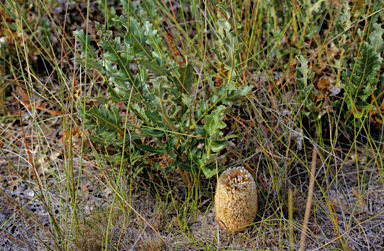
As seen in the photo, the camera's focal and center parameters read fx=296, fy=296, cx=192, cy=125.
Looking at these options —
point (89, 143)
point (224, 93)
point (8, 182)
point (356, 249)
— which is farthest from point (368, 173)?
point (8, 182)

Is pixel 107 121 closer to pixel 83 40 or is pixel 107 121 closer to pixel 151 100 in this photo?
pixel 151 100

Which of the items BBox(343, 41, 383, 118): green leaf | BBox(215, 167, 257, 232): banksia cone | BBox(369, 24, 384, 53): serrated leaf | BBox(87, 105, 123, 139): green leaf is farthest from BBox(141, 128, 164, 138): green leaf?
BBox(369, 24, 384, 53): serrated leaf

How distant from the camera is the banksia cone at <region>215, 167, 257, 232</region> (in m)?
1.32

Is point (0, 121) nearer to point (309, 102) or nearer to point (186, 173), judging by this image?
point (186, 173)

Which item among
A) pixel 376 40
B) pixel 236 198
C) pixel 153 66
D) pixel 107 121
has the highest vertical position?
pixel 153 66

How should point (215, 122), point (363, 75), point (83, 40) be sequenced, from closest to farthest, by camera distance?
point (215, 122)
point (83, 40)
point (363, 75)

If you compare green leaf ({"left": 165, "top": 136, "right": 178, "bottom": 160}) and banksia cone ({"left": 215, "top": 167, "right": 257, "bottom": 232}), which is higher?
green leaf ({"left": 165, "top": 136, "right": 178, "bottom": 160})

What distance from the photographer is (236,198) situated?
4.34 feet

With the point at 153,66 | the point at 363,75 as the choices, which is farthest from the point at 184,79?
the point at 363,75

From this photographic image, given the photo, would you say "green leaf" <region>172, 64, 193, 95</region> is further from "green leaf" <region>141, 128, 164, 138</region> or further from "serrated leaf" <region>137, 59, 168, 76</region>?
"green leaf" <region>141, 128, 164, 138</region>

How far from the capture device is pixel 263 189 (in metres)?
1.60

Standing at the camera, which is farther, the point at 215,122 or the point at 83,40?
the point at 83,40

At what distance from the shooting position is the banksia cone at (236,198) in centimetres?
132

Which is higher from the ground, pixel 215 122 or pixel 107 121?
pixel 107 121
